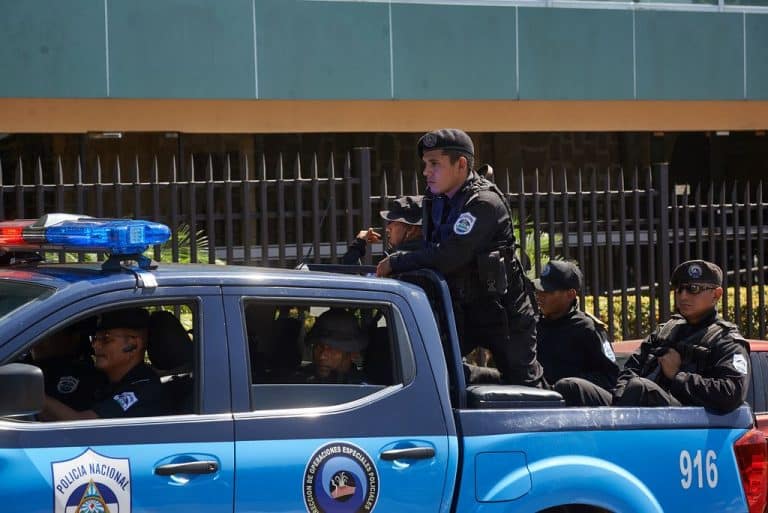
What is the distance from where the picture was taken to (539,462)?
3908 millimetres

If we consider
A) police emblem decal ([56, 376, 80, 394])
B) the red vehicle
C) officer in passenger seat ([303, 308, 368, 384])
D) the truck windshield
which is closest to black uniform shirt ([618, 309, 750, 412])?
the red vehicle

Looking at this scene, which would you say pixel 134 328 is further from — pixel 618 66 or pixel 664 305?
pixel 618 66

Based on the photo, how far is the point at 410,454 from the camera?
3711 millimetres

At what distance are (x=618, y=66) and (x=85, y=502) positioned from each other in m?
11.6

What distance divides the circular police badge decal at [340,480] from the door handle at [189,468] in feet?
0.97

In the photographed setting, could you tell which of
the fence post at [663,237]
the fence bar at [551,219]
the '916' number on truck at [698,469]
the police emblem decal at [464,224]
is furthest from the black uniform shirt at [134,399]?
the fence post at [663,237]

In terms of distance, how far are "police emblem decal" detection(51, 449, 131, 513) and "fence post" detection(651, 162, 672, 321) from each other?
23.0ft

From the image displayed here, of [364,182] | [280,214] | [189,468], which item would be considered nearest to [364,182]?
[364,182]

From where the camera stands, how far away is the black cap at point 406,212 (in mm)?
4961

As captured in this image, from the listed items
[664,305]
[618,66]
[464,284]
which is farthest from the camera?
[618,66]

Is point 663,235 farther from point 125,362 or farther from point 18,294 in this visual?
point 18,294

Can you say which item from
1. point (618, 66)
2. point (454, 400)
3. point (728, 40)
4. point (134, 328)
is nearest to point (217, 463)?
point (134, 328)

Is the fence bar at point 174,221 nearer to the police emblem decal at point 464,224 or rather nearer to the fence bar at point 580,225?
the fence bar at point 580,225

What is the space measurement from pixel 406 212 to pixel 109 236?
5.56ft
